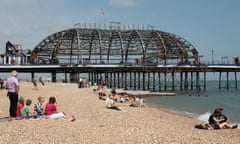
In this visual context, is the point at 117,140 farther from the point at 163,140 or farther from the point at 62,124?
the point at 62,124


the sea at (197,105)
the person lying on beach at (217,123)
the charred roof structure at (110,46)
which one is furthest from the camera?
the charred roof structure at (110,46)

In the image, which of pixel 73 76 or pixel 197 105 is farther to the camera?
pixel 73 76

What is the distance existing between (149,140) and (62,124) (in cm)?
260

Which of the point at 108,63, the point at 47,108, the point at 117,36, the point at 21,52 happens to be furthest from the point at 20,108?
the point at 21,52

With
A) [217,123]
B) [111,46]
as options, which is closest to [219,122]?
[217,123]

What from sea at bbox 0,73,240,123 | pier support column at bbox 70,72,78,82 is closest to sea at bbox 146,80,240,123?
sea at bbox 0,73,240,123

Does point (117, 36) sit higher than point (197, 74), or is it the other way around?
point (117, 36)

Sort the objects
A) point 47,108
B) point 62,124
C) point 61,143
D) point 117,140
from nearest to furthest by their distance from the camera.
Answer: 1. point 61,143
2. point 117,140
3. point 62,124
4. point 47,108

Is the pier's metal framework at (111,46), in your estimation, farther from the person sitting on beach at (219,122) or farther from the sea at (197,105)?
the person sitting on beach at (219,122)

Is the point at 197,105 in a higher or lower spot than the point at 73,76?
lower

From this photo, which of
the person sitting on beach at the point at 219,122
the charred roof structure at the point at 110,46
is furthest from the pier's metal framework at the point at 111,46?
the person sitting on beach at the point at 219,122

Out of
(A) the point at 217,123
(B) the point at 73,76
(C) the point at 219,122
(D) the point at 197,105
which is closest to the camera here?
(A) the point at 217,123

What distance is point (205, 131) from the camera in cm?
1130

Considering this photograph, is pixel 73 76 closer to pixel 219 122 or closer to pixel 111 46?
pixel 111 46
